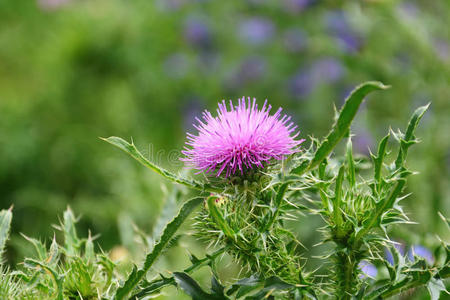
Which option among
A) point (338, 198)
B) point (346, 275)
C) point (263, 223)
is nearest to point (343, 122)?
point (338, 198)

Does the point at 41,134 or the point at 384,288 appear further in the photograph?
the point at 41,134

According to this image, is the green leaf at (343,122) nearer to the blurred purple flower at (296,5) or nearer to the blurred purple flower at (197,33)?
the blurred purple flower at (296,5)

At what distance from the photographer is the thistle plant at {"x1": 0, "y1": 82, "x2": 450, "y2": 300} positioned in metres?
1.16

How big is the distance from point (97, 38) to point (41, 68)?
2.48 feet

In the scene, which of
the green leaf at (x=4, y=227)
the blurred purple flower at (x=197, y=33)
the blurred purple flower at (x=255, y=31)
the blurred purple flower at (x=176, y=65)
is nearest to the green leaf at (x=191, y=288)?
the green leaf at (x=4, y=227)

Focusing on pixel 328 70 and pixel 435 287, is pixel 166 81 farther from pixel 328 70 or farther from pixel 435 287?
pixel 435 287

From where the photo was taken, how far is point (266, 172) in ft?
4.30

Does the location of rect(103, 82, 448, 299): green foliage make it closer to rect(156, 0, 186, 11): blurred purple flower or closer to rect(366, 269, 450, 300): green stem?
rect(366, 269, 450, 300): green stem

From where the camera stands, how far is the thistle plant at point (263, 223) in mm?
1160

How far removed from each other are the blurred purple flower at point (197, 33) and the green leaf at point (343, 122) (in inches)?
171

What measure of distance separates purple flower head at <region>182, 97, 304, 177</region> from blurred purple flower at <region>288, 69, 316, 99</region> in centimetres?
341

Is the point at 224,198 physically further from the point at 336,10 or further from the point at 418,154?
the point at 336,10

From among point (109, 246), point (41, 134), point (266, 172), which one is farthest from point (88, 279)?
point (41, 134)

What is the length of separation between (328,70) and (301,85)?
32 cm
